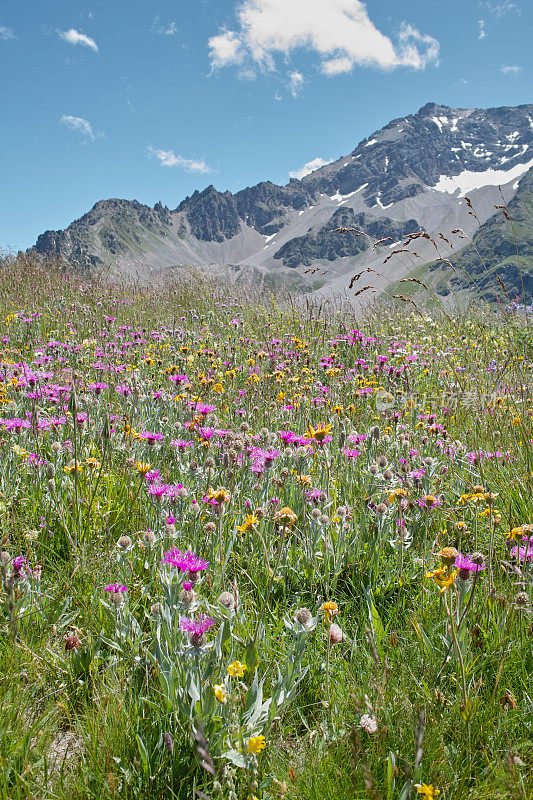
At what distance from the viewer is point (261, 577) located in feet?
6.73

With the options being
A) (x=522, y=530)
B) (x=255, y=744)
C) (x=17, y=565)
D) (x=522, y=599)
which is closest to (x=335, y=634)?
(x=255, y=744)

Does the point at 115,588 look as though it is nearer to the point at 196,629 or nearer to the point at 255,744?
the point at 196,629

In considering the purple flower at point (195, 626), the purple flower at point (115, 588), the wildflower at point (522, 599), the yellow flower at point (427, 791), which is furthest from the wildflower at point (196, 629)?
the wildflower at point (522, 599)

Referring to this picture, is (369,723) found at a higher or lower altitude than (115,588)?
lower

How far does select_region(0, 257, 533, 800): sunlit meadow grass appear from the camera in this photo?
1191 mm

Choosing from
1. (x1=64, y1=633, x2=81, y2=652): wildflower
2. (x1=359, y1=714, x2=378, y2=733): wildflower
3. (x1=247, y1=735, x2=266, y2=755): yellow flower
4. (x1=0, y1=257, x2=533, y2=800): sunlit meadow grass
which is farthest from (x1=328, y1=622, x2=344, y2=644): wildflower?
(x1=64, y1=633, x2=81, y2=652): wildflower

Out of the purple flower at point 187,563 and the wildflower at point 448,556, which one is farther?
the purple flower at point 187,563

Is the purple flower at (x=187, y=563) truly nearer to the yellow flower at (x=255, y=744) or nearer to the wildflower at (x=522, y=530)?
the yellow flower at (x=255, y=744)

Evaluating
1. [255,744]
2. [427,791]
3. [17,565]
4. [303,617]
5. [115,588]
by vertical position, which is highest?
[17,565]

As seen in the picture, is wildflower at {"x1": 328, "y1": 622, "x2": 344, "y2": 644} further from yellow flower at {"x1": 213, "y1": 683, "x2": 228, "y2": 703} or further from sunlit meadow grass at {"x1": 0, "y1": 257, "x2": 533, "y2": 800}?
yellow flower at {"x1": 213, "y1": 683, "x2": 228, "y2": 703}

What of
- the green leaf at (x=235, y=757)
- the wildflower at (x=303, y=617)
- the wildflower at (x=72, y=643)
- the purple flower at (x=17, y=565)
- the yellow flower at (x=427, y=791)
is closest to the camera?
the yellow flower at (x=427, y=791)

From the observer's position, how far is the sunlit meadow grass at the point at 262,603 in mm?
1191

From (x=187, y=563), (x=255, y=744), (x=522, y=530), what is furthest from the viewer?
(x=522, y=530)

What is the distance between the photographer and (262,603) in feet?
6.03
